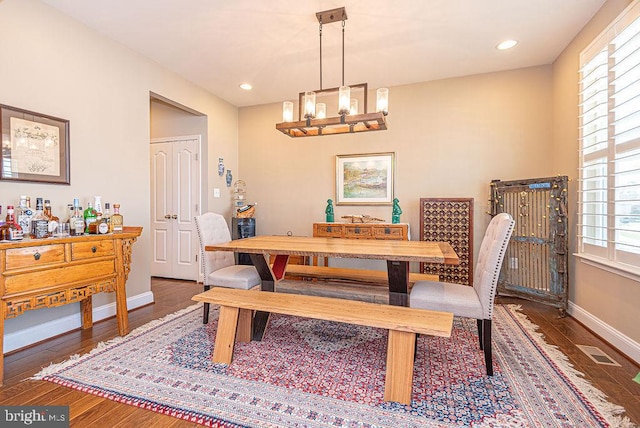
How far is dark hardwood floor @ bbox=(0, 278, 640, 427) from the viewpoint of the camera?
157cm

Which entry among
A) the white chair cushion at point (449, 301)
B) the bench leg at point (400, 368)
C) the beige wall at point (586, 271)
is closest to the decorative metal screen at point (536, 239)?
the beige wall at point (586, 271)

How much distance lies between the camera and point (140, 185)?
3.42 m

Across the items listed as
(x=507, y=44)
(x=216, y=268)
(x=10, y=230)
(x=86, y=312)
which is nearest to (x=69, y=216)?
(x=10, y=230)

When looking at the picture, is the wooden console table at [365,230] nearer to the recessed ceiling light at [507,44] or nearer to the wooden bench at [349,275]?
the wooden bench at [349,275]

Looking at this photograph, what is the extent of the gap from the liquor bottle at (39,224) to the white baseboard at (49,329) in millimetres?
808

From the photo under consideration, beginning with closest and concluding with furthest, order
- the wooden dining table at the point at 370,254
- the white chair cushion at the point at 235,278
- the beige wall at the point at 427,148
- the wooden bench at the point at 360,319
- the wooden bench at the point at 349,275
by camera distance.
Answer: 1. the wooden bench at the point at 360,319
2. the wooden dining table at the point at 370,254
3. the white chair cushion at the point at 235,278
4. the wooden bench at the point at 349,275
5. the beige wall at the point at 427,148

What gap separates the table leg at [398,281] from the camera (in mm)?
2283

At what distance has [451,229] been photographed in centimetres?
393

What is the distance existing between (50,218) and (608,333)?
4.44m

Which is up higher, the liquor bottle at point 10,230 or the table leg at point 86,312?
the liquor bottle at point 10,230

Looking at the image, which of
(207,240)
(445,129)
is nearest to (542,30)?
(445,129)

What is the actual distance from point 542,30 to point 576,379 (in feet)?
9.81

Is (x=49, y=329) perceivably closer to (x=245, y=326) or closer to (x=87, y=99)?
(x=245, y=326)

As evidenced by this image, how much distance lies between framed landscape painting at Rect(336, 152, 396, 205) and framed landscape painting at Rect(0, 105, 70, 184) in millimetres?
3113
